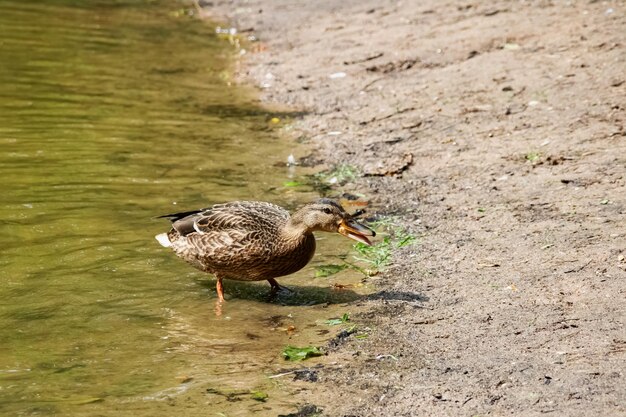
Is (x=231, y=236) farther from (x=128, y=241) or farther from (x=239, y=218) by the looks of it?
(x=128, y=241)

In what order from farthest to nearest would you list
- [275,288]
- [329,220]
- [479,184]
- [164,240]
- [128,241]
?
[479,184], [128,241], [164,240], [275,288], [329,220]

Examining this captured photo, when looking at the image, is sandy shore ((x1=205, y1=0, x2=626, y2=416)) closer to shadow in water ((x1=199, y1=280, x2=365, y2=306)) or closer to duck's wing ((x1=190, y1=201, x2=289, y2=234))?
shadow in water ((x1=199, y1=280, x2=365, y2=306))

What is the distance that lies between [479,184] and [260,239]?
109 inches

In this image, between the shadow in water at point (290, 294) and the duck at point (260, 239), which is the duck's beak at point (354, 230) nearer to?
the duck at point (260, 239)

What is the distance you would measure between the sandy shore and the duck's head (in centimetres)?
46

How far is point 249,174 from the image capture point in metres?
10.6

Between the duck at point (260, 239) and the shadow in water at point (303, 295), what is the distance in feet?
0.42

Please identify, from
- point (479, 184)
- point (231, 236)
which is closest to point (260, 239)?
point (231, 236)

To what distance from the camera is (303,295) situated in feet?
25.9

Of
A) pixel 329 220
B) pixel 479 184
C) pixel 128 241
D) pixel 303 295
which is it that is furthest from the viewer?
pixel 479 184

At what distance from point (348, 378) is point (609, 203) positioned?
3.37m

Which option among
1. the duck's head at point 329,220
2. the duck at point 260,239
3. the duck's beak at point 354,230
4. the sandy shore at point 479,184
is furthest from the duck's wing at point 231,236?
Result: the sandy shore at point 479,184

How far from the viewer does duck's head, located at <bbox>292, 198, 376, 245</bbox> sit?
777 centimetres

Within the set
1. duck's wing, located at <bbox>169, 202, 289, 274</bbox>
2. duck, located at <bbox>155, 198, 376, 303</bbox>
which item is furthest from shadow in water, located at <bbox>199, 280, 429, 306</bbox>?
duck's wing, located at <bbox>169, 202, 289, 274</bbox>
